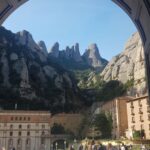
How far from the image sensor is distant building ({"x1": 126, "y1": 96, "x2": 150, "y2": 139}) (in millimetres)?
52412

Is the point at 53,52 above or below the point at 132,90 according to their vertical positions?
above

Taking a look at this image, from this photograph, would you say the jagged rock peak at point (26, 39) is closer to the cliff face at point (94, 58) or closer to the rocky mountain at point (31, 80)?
the rocky mountain at point (31, 80)

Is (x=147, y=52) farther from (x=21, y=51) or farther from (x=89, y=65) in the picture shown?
(x=89, y=65)

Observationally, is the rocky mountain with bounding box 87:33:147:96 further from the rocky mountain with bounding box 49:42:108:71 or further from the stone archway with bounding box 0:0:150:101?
the stone archway with bounding box 0:0:150:101

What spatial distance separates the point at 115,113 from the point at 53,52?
7455cm

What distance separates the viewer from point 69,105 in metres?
87.4

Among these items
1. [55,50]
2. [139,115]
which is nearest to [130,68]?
[139,115]

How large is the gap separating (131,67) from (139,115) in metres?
37.4

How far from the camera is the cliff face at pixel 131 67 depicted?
79.6 metres

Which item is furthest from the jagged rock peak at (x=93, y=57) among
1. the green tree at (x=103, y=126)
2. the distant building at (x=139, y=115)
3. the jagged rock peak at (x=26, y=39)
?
the distant building at (x=139, y=115)

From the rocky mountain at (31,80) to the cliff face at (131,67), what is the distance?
53.8 feet

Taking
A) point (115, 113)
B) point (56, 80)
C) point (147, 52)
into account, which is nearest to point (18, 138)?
point (115, 113)

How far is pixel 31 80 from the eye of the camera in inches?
3430

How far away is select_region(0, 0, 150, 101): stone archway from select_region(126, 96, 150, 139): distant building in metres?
47.0
